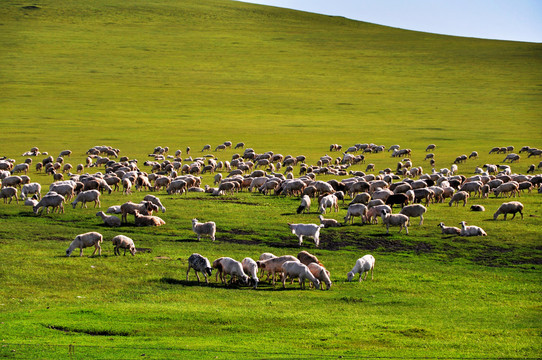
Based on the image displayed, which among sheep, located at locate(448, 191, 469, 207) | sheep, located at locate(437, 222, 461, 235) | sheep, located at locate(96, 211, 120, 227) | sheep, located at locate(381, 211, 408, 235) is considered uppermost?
sheep, located at locate(448, 191, 469, 207)

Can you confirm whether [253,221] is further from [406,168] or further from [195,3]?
[195,3]

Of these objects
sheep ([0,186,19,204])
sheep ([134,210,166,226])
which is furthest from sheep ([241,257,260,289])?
sheep ([0,186,19,204])

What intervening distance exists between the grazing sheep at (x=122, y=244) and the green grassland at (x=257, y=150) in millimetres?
405

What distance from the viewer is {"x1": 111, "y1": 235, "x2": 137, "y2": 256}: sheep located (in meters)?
20.8

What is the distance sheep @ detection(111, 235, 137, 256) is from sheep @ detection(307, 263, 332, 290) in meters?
5.98

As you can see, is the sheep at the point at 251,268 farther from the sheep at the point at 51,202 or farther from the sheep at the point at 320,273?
the sheep at the point at 51,202

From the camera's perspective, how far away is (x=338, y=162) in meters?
48.2

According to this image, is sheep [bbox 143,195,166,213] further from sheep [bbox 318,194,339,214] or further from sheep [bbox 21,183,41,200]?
sheep [bbox 318,194,339,214]

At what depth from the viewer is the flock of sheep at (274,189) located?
20.8 metres

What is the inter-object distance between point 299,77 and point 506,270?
80.9 m

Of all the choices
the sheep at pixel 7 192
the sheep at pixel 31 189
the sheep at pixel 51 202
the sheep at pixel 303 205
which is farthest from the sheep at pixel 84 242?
the sheep at pixel 31 189

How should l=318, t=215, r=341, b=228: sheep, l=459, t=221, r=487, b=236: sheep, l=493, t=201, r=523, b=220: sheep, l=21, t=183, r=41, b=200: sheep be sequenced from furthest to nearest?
1. l=21, t=183, r=41, b=200: sheep
2. l=493, t=201, r=523, b=220: sheep
3. l=318, t=215, r=341, b=228: sheep
4. l=459, t=221, r=487, b=236: sheep

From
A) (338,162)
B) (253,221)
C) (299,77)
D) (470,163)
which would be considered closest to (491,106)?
(299,77)

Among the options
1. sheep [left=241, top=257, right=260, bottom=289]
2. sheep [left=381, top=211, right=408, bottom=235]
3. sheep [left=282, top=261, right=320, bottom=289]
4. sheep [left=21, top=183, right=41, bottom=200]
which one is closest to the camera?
sheep [left=282, top=261, right=320, bottom=289]
